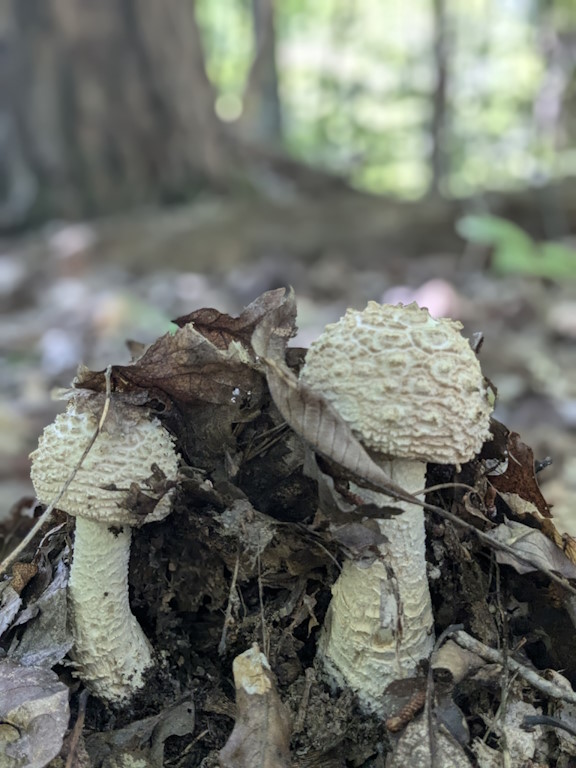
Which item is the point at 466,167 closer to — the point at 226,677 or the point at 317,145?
the point at 317,145

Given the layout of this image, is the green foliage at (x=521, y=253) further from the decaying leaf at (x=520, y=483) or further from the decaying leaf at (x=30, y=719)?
the decaying leaf at (x=30, y=719)

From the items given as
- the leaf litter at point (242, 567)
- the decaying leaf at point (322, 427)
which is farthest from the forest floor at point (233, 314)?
the decaying leaf at point (322, 427)

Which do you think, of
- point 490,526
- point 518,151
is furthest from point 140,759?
point 518,151

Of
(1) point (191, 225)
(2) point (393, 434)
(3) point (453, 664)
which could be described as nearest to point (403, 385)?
(2) point (393, 434)

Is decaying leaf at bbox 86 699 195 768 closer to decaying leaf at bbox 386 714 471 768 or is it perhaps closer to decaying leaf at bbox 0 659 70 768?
decaying leaf at bbox 0 659 70 768

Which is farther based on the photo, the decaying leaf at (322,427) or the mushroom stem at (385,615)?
the mushroom stem at (385,615)

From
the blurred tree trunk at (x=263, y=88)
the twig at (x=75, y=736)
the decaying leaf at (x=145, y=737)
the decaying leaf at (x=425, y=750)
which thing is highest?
the twig at (x=75, y=736)
